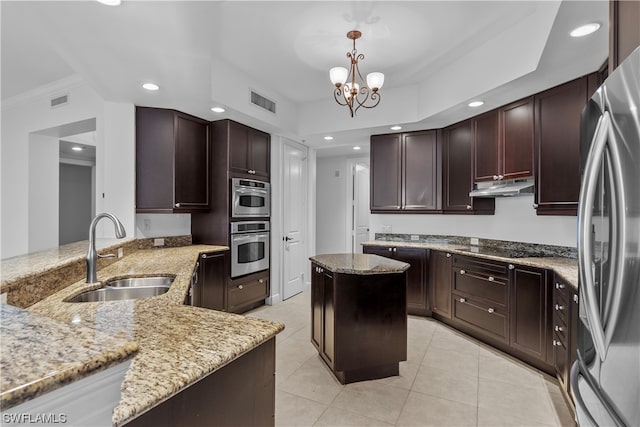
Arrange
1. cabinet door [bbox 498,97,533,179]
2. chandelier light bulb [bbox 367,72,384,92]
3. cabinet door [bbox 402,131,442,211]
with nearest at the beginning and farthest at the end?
1. chandelier light bulb [bbox 367,72,384,92]
2. cabinet door [bbox 498,97,533,179]
3. cabinet door [bbox 402,131,442,211]

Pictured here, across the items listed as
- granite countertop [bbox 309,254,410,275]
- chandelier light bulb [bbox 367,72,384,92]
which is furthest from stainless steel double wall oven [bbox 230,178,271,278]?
chandelier light bulb [bbox 367,72,384,92]

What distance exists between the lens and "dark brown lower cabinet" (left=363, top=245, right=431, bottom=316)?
3883 mm

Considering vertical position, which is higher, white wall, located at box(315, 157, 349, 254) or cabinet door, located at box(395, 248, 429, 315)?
white wall, located at box(315, 157, 349, 254)

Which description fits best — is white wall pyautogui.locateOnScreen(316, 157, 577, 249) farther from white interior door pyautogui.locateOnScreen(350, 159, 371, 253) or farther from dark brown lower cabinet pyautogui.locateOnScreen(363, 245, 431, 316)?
dark brown lower cabinet pyautogui.locateOnScreen(363, 245, 431, 316)

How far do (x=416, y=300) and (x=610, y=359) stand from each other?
10.3ft

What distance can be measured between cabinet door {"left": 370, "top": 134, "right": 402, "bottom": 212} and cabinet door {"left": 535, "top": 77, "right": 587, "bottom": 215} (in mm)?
1762

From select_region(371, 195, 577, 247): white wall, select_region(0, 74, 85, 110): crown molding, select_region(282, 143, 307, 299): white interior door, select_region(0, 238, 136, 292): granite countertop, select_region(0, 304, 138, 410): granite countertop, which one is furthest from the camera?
select_region(282, 143, 307, 299): white interior door

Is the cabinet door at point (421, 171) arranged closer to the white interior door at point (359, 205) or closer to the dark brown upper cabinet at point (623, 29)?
the white interior door at point (359, 205)

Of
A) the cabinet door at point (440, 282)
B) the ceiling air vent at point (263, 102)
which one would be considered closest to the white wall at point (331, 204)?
the ceiling air vent at point (263, 102)

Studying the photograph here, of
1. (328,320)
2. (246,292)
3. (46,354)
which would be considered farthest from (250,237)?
(46,354)

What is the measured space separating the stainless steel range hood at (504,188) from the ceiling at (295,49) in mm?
796

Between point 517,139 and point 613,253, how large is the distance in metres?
2.58

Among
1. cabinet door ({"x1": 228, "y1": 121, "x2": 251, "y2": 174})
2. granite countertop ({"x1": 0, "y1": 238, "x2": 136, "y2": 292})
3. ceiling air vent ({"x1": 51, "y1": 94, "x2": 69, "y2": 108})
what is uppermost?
ceiling air vent ({"x1": 51, "y1": 94, "x2": 69, "y2": 108})

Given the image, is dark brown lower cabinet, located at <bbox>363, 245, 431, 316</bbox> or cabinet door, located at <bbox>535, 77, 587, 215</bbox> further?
dark brown lower cabinet, located at <bbox>363, 245, 431, 316</bbox>
